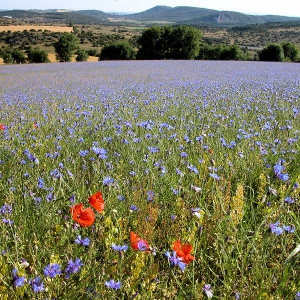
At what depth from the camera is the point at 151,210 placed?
178cm

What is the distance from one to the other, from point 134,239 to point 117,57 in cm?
4606

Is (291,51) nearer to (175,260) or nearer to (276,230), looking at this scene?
(276,230)

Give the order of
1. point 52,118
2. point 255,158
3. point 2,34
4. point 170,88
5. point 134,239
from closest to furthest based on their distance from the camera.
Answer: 1. point 134,239
2. point 255,158
3. point 52,118
4. point 170,88
5. point 2,34

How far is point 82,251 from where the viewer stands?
1662 millimetres

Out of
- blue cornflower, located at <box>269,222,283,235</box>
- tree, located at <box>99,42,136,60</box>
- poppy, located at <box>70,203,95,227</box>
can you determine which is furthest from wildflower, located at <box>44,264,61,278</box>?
tree, located at <box>99,42,136,60</box>

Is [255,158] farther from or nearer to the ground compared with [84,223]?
nearer to the ground

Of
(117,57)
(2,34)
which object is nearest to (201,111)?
(117,57)

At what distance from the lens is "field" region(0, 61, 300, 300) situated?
1301mm

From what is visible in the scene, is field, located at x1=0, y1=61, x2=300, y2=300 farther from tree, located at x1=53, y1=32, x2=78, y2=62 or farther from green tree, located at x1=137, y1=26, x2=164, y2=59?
tree, located at x1=53, y1=32, x2=78, y2=62

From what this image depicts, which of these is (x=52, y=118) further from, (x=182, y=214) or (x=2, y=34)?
(x=2, y=34)

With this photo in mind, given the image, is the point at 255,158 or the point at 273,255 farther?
the point at 255,158

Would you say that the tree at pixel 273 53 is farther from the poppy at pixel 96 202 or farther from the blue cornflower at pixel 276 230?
the poppy at pixel 96 202

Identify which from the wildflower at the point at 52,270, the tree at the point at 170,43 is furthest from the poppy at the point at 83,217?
the tree at the point at 170,43

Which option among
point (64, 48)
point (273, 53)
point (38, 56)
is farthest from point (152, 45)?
point (38, 56)
